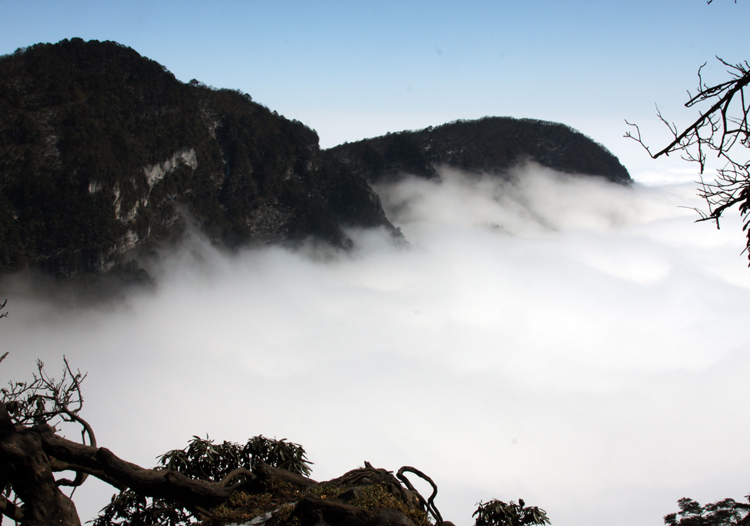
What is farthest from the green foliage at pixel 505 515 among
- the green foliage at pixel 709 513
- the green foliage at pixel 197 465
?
the green foliage at pixel 709 513

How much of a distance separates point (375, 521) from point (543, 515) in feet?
12.9

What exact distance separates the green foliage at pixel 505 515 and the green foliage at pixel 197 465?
3753 mm

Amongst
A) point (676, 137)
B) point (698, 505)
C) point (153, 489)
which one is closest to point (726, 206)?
point (676, 137)

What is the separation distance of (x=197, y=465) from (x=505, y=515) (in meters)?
5.92

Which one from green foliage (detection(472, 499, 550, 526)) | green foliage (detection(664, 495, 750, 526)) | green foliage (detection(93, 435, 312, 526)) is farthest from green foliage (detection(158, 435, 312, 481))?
green foliage (detection(664, 495, 750, 526))

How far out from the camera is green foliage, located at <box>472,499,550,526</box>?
10.2 metres

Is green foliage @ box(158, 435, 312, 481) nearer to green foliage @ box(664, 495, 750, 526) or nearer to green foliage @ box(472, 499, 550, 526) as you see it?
green foliage @ box(472, 499, 550, 526)

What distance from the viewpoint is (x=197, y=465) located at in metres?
11.9

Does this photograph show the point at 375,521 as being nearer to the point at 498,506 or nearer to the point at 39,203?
the point at 498,506

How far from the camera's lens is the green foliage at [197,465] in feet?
35.0

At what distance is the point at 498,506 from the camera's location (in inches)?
408

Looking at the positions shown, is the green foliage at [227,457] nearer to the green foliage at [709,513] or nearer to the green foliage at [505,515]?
the green foliage at [505,515]

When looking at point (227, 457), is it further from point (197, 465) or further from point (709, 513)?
point (709, 513)

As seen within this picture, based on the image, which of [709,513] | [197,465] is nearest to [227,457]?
[197,465]
